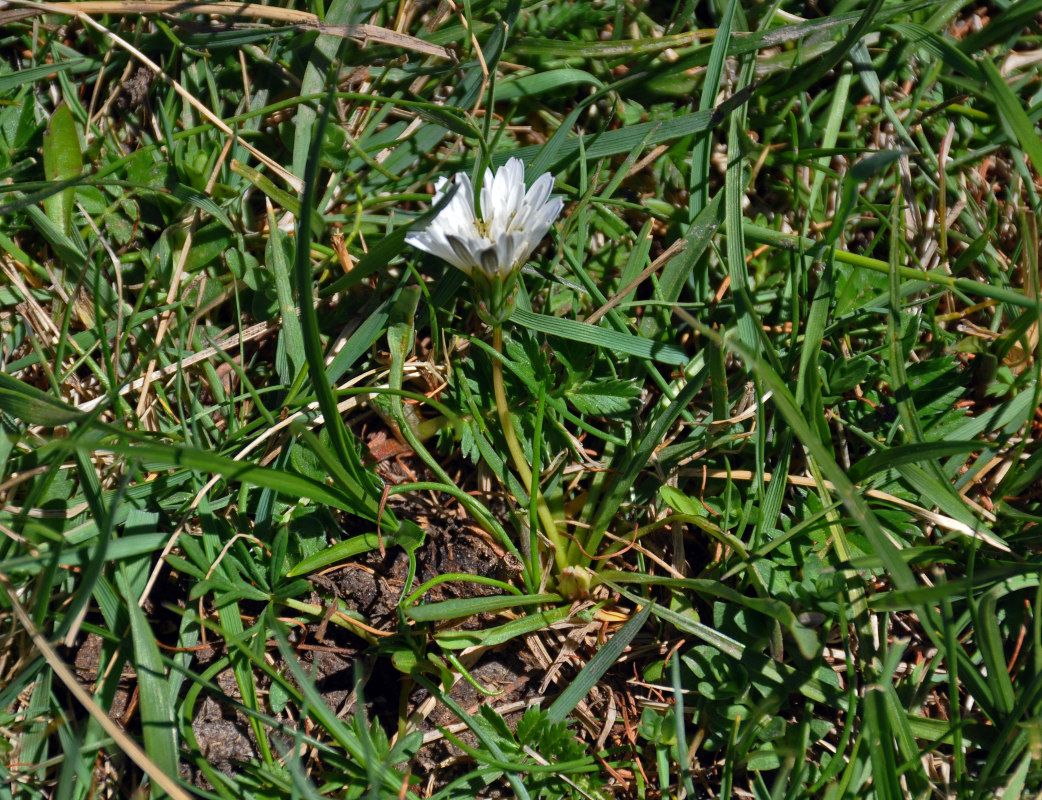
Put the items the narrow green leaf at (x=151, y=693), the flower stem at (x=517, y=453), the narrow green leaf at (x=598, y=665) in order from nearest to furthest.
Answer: the narrow green leaf at (x=151, y=693)
the narrow green leaf at (x=598, y=665)
the flower stem at (x=517, y=453)

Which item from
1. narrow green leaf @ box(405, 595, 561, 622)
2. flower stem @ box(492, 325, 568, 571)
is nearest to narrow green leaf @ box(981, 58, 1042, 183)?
flower stem @ box(492, 325, 568, 571)

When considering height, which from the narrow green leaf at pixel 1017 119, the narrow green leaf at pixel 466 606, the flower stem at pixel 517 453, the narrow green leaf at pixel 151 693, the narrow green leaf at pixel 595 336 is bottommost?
the narrow green leaf at pixel 151 693

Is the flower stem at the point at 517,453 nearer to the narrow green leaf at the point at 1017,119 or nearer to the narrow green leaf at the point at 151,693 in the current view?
the narrow green leaf at the point at 151,693

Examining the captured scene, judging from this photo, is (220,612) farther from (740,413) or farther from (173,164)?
(740,413)

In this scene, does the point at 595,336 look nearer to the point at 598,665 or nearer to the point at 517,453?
the point at 517,453

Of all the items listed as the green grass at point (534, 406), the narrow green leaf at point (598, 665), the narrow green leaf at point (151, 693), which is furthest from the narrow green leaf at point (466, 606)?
the narrow green leaf at point (151, 693)

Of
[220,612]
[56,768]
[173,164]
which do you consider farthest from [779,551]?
[173,164]
